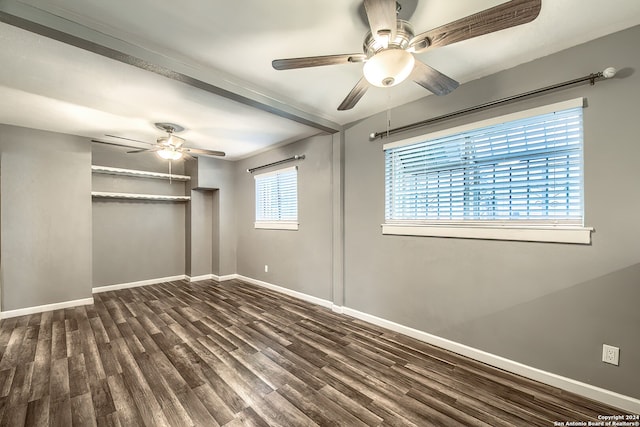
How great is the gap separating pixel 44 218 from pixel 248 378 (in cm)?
392

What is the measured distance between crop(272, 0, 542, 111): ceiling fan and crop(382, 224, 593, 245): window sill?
4.35 feet

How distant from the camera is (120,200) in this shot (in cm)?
478

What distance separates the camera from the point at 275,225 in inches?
184

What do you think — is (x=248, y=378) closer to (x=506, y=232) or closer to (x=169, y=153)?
(x=506, y=232)

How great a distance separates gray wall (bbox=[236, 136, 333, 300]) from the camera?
12.5 ft

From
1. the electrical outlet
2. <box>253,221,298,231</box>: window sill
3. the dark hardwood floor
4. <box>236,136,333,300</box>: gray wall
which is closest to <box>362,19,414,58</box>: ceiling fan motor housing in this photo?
<box>236,136,333,300</box>: gray wall

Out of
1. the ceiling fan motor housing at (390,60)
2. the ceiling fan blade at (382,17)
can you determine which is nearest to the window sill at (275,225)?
the ceiling fan motor housing at (390,60)

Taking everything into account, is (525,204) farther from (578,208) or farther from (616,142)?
(616,142)

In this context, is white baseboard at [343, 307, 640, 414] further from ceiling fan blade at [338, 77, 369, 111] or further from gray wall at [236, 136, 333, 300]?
ceiling fan blade at [338, 77, 369, 111]

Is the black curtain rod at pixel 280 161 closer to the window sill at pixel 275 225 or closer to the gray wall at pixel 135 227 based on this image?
the window sill at pixel 275 225

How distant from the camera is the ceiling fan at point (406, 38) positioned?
3.91 ft

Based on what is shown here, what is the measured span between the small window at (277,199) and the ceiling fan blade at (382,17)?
3.02 m

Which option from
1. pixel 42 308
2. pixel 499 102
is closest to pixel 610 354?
pixel 499 102

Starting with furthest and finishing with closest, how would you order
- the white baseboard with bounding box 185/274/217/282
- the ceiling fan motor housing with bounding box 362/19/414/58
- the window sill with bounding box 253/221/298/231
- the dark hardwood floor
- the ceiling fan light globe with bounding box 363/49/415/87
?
the white baseboard with bounding box 185/274/217/282
the window sill with bounding box 253/221/298/231
the dark hardwood floor
the ceiling fan motor housing with bounding box 362/19/414/58
the ceiling fan light globe with bounding box 363/49/415/87
